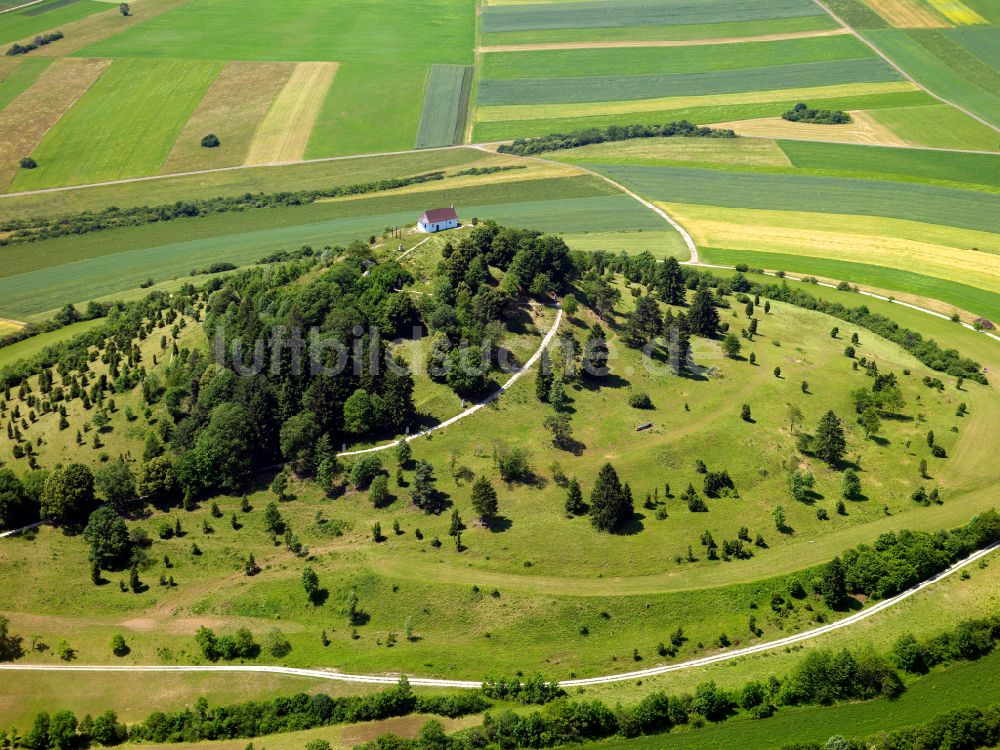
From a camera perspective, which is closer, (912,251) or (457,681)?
(457,681)

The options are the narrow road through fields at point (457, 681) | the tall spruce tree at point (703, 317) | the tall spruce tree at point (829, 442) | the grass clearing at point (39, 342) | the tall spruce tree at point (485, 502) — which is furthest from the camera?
the grass clearing at point (39, 342)

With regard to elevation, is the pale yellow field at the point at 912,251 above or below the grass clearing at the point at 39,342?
above

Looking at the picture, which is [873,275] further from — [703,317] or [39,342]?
[39,342]

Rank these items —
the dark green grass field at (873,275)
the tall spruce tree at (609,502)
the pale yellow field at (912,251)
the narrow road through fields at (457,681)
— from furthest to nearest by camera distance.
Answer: the pale yellow field at (912,251), the dark green grass field at (873,275), the tall spruce tree at (609,502), the narrow road through fields at (457,681)

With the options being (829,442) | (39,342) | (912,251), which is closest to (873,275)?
(912,251)

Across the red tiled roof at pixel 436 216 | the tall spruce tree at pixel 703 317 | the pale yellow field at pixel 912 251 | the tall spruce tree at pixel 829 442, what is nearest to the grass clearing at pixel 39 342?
the red tiled roof at pixel 436 216

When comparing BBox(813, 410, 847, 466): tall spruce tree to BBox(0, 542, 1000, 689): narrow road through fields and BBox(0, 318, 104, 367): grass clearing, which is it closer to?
BBox(0, 542, 1000, 689): narrow road through fields

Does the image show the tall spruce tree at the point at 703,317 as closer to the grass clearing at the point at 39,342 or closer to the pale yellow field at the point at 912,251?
the pale yellow field at the point at 912,251

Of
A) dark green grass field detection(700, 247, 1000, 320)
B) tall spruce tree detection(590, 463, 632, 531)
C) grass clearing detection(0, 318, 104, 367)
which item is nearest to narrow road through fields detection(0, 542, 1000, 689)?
tall spruce tree detection(590, 463, 632, 531)
